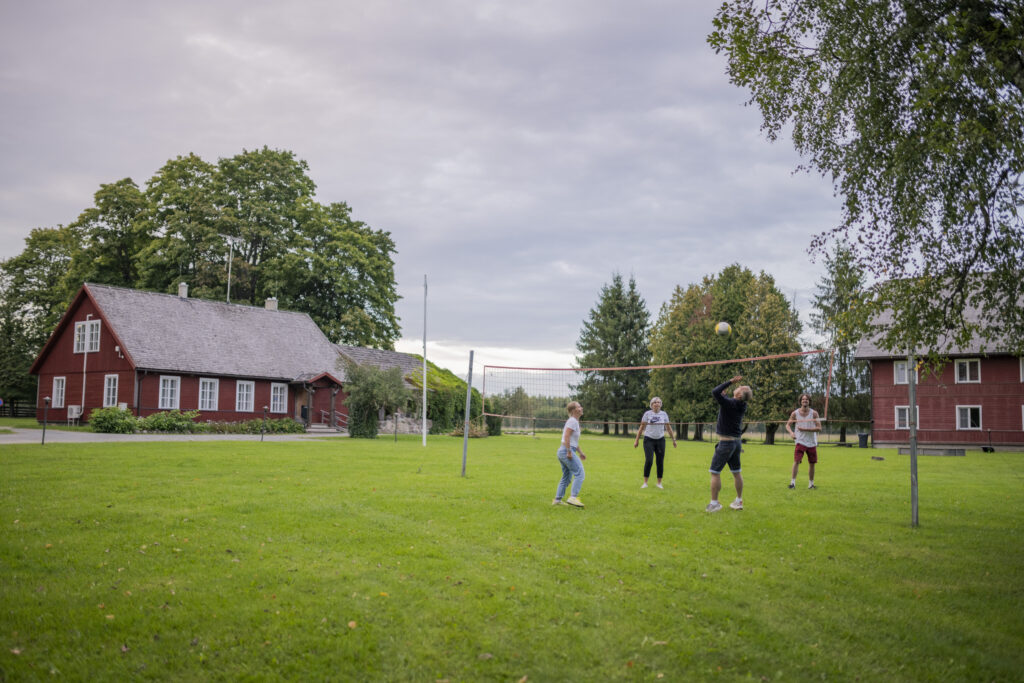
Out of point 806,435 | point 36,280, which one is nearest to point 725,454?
point 806,435

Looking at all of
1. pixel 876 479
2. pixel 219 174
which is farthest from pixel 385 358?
pixel 876 479

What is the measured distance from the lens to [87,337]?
37.9 metres

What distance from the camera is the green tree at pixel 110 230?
47625 millimetres

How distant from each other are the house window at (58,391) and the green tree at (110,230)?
34.4ft

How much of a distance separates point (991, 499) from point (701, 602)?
996 centimetres

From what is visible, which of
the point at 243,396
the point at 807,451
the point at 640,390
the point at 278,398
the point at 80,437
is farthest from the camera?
the point at 640,390

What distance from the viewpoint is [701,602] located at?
5.98m

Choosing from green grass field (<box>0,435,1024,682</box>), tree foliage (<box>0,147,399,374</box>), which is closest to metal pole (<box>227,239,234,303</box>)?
tree foliage (<box>0,147,399,374</box>)

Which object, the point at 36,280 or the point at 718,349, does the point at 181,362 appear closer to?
the point at 36,280

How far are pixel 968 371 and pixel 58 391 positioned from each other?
49.4m

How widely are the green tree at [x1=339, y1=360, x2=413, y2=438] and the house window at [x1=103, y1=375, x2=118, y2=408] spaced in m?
12.4

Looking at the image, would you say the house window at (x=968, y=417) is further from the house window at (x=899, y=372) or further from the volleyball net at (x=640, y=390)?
the volleyball net at (x=640, y=390)

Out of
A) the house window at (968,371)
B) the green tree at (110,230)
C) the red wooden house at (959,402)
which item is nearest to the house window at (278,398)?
the green tree at (110,230)

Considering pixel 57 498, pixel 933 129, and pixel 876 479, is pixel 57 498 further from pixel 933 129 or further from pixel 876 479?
pixel 876 479
